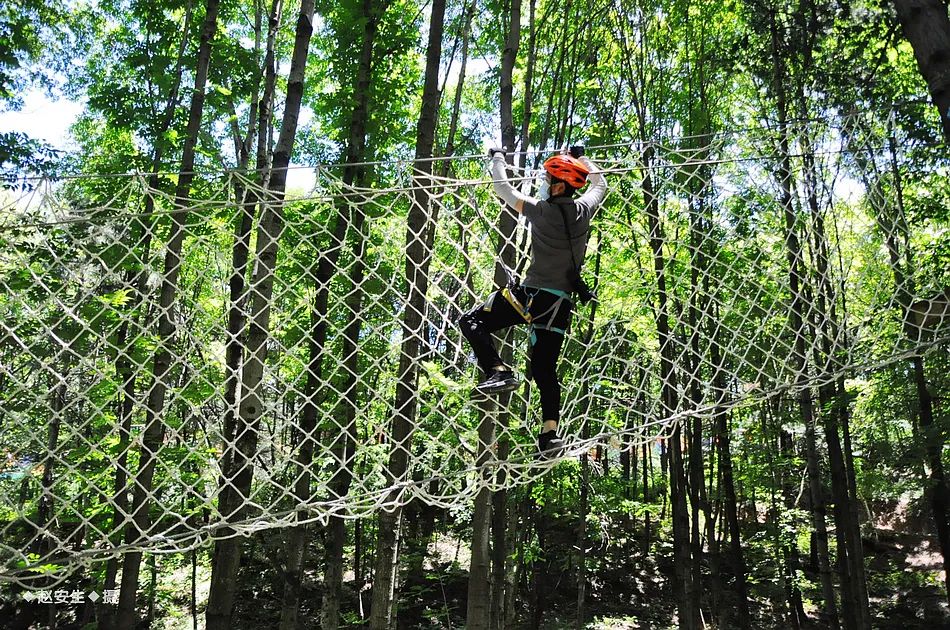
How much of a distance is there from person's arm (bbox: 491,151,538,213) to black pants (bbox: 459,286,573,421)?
0.34 meters

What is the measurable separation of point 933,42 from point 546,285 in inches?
70.9

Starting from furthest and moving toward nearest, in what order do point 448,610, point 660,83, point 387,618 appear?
1. point 448,610
2. point 660,83
3. point 387,618

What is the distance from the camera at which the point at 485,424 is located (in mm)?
3906

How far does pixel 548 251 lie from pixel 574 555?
8619mm

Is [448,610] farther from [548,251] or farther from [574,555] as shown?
[548,251]

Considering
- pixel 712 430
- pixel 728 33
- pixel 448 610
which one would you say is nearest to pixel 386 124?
pixel 728 33

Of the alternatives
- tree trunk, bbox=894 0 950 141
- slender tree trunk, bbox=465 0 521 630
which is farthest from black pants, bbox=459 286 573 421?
tree trunk, bbox=894 0 950 141

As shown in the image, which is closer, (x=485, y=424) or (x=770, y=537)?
(x=485, y=424)

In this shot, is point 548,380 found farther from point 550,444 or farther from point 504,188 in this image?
point 504,188

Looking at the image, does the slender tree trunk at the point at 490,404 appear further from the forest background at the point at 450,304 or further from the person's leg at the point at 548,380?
the person's leg at the point at 548,380

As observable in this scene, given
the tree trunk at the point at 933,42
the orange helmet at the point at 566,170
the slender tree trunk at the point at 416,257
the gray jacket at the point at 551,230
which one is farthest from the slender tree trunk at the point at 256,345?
the tree trunk at the point at 933,42

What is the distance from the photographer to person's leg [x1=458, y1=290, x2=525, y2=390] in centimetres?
279

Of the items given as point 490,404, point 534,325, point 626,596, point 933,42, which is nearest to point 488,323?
point 534,325

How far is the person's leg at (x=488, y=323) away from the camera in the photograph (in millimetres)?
→ 2791
